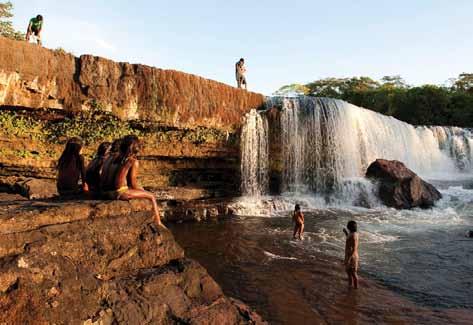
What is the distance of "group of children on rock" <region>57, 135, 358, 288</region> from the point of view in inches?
144

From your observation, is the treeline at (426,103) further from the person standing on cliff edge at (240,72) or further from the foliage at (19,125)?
the foliage at (19,125)

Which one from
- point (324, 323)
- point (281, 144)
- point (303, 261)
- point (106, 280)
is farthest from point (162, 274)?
point (281, 144)

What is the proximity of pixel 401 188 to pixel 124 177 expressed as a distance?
13344mm

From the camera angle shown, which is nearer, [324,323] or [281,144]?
[324,323]

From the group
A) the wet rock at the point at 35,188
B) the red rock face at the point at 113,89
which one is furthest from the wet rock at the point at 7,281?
the red rock face at the point at 113,89

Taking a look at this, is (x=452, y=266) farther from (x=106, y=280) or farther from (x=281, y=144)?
(x=281, y=144)

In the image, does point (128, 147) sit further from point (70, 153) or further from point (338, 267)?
point (338, 267)

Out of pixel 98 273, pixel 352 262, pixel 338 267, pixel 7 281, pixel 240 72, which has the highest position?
pixel 240 72

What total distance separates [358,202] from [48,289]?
13926mm

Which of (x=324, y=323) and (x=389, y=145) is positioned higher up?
(x=389, y=145)

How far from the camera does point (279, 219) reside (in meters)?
12.0

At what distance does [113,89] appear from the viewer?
1122 centimetres

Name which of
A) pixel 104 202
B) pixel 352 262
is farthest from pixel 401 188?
pixel 104 202

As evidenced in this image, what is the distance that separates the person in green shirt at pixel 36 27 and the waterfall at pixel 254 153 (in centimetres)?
823
